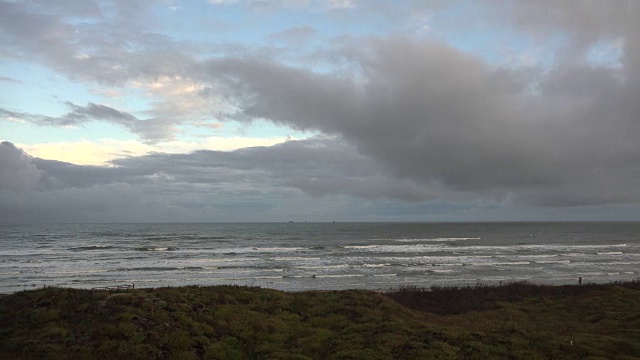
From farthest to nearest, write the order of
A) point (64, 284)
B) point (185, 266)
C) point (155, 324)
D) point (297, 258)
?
1. point (297, 258)
2. point (185, 266)
3. point (64, 284)
4. point (155, 324)

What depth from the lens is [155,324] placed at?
15.1 m

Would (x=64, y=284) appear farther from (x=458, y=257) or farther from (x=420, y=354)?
(x=458, y=257)

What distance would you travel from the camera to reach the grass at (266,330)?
13.7 metres

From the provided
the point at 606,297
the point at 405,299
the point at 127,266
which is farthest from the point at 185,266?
the point at 606,297

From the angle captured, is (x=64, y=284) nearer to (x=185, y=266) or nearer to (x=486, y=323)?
(x=185, y=266)

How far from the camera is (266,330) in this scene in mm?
16250

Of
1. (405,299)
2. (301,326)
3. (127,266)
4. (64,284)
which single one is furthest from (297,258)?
(301,326)

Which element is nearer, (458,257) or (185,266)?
(185,266)

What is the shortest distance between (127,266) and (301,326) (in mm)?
46734

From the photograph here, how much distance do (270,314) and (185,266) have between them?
136 feet

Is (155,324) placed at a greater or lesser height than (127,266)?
greater

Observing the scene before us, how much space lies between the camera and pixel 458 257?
70250 millimetres

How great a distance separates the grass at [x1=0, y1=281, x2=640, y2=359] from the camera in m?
13.7

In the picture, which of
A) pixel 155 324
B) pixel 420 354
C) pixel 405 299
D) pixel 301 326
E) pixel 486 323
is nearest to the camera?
pixel 420 354
